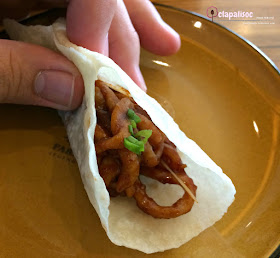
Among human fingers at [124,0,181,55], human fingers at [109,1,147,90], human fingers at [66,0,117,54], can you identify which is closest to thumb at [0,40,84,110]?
human fingers at [66,0,117,54]

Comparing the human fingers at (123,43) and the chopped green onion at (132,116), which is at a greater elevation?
the human fingers at (123,43)

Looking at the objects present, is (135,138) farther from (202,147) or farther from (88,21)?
(88,21)

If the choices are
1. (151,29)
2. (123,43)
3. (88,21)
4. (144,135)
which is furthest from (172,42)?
(144,135)

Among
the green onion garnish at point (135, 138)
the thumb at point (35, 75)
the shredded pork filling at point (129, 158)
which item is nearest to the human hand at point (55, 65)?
the thumb at point (35, 75)

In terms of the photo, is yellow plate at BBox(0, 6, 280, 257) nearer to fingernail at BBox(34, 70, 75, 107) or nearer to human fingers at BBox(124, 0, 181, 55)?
human fingers at BBox(124, 0, 181, 55)

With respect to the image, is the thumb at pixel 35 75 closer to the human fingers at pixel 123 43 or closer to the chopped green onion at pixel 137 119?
the chopped green onion at pixel 137 119

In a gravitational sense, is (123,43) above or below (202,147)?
above

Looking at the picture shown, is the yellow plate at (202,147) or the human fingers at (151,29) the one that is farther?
the human fingers at (151,29)
